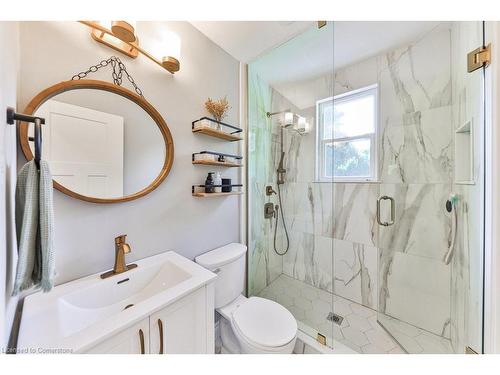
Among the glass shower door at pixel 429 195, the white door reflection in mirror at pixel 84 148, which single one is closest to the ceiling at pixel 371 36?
the glass shower door at pixel 429 195

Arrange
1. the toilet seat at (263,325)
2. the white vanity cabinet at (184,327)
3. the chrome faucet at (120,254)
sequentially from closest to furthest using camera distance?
the white vanity cabinet at (184,327) → the chrome faucet at (120,254) → the toilet seat at (263,325)

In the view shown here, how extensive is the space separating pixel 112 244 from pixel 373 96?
2.33 m

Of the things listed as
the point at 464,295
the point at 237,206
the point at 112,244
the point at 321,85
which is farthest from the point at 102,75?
the point at 464,295

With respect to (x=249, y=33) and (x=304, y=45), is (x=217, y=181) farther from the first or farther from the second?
(x=304, y=45)

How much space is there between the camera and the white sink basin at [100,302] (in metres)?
0.59

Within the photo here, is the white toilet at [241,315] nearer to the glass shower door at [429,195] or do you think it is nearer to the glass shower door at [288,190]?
the glass shower door at [288,190]

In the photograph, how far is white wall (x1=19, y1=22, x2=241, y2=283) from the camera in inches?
31.8

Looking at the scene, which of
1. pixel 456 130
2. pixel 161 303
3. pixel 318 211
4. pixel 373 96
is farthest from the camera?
pixel 318 211

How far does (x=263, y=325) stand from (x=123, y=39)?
180 cm

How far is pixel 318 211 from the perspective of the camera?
186 centimetres

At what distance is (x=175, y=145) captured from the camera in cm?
124

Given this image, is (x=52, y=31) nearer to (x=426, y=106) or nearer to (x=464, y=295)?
(x=426, y=106)

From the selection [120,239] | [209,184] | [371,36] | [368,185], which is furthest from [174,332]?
[371,36]

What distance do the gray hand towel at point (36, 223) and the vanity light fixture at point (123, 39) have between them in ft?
2.41
